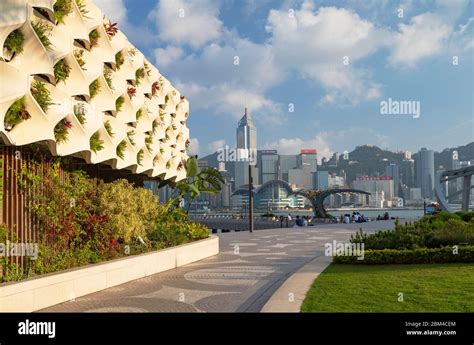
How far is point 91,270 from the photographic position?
9.97m

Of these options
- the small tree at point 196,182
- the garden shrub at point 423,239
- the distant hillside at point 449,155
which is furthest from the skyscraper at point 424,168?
the garden shrub at point 423,239

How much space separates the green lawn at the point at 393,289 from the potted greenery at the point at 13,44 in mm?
6862

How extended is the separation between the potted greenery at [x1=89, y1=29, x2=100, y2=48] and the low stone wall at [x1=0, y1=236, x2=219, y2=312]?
5.47 m

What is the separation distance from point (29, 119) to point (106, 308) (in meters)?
3.90

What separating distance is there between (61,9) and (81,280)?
5780 millimetres

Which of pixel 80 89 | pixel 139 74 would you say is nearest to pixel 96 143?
pixel 80 89

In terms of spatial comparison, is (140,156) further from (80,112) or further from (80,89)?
(80,89)

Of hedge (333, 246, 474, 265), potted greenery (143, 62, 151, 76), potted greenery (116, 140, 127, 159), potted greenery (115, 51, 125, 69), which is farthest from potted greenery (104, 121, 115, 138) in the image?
hedge (333, 246, 474, 265)

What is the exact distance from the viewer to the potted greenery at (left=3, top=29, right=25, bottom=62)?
27.6 feet

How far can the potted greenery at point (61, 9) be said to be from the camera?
388 inches

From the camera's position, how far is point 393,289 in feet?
29.1

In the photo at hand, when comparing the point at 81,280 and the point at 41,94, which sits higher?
the point at 41,94

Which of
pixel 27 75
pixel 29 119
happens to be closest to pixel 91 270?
pixel 29 119

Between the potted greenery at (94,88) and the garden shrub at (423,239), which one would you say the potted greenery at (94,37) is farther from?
the garden shrub at (423,239)
